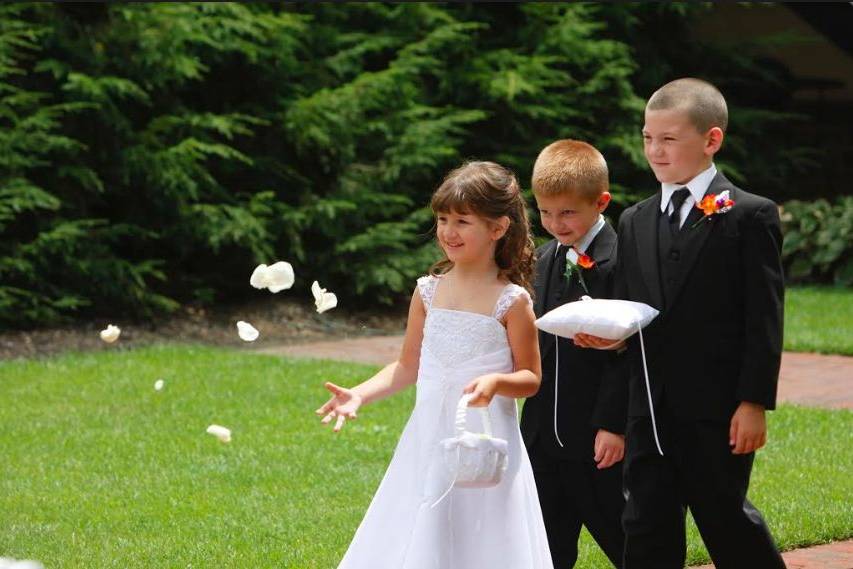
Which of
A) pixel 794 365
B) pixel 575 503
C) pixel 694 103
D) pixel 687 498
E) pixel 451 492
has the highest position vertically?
pixel 694 103

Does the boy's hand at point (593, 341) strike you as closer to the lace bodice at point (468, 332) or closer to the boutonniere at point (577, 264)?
the lace bodice at point (468, 332)

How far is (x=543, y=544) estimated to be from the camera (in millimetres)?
3693

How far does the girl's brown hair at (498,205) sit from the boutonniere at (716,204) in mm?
509

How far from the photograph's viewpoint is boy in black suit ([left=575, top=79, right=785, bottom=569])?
11.9ft

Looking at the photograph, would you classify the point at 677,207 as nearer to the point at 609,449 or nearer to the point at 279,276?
the point at 609,449

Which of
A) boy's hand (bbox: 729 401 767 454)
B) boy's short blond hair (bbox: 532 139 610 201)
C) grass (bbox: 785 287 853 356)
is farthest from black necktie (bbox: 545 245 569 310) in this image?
grass (bbox: 785 287 853 356)

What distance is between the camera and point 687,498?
379 cm

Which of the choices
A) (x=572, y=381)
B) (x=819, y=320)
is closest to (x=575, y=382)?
(x=572, y=381)

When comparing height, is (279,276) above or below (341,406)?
above

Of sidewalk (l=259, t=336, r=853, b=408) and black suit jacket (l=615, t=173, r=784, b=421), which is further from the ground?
black suit jacket (l=615, t=173, r=784, b=421)

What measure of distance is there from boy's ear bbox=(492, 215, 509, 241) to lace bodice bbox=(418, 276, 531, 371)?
15cm

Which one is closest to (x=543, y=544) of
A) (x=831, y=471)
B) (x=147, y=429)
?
(x=831, y=471)

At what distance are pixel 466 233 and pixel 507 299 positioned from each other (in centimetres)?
22

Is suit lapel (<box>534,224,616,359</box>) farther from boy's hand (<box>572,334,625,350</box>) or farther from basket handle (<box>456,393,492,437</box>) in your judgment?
basket handle (<box>456,393,492,437</box>)
